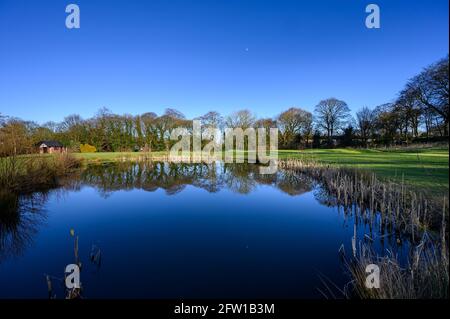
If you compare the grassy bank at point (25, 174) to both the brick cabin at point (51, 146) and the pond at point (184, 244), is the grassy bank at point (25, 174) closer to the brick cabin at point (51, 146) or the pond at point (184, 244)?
the pond at point (184, 244)

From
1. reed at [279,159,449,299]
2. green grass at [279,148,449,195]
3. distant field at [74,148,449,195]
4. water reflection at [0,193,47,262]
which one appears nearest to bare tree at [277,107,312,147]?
distant field at [74,148,449,195]

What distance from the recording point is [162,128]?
143 feet

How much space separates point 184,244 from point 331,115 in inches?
1732

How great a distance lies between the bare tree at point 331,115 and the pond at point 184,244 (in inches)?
1437

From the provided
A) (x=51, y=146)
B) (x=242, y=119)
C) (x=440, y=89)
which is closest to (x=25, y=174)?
(x=440, y=89)

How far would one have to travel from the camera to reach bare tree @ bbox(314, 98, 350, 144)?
140 feet

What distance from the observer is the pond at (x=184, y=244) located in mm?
4090

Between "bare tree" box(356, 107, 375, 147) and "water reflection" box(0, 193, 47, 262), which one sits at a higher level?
"bare tree" box(356, 107, 375, 147)

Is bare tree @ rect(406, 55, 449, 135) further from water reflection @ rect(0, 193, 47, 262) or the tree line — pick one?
the tree line

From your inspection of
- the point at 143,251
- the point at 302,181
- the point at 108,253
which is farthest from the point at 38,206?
the point at 302,181

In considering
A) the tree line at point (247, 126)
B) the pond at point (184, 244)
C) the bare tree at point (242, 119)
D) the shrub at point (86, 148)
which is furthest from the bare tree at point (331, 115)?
the shrub at point (86, 148)

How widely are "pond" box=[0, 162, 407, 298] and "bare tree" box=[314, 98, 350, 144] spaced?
36489 millimetres

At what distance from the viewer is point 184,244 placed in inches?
231
